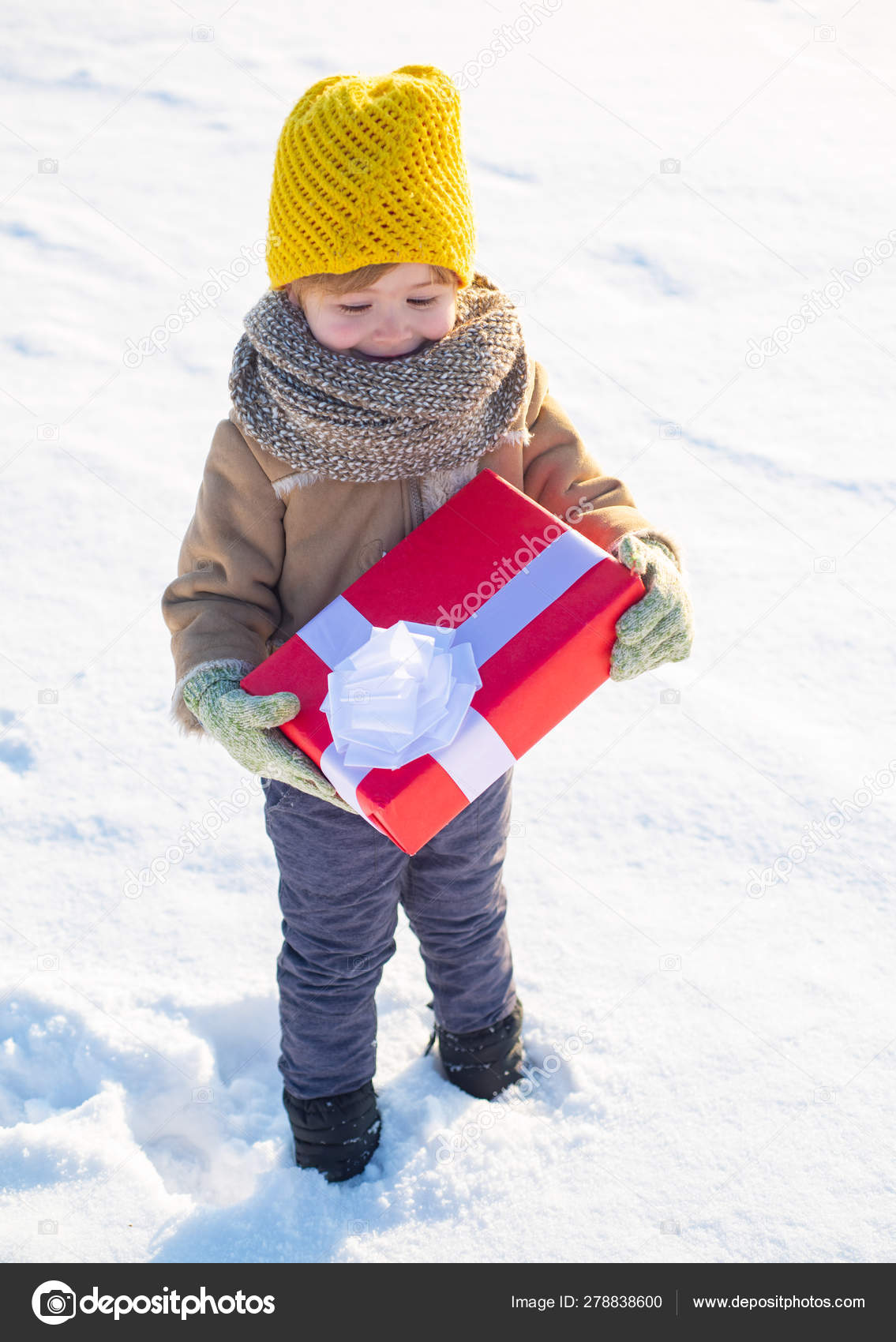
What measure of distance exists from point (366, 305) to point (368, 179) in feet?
0.51

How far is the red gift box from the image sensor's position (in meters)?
1.42

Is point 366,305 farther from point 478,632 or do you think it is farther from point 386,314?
point 478,632

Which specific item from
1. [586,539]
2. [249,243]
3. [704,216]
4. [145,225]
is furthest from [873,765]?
[145,225]

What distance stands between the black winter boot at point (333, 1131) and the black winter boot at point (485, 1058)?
0.19 metres

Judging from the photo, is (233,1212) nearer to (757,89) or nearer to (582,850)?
(582,850)

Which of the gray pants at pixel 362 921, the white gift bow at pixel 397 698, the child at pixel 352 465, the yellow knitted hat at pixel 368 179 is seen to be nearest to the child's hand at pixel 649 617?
the child at pixel 352 465

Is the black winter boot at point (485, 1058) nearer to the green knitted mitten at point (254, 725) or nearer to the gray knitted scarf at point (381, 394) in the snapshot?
the green knitted mitten at point (254, 725)

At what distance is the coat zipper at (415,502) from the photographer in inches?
63.6

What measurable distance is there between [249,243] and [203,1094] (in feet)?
10.4

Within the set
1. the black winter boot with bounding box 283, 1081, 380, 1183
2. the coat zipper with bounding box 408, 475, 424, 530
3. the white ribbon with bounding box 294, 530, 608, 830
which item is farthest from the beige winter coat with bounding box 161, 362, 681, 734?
the black winter boot with bounding box 283, 1081, 380, 1183
